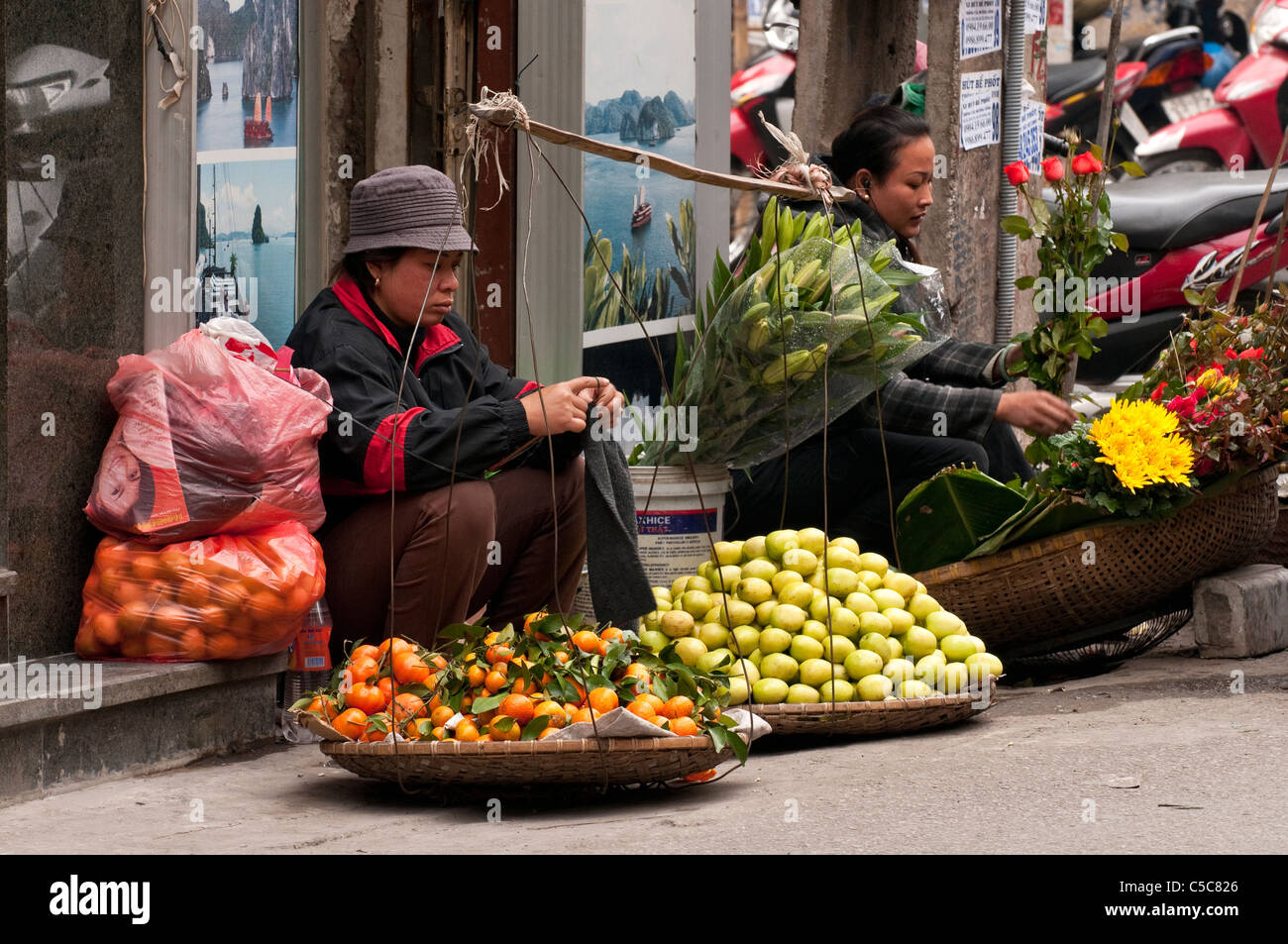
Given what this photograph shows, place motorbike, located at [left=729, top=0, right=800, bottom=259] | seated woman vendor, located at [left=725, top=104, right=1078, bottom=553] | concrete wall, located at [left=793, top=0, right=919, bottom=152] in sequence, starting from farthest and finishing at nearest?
motorbike, located at [left=729, top=0, right=800, bottom=259]
concrete wall, located at [left=793, top=0, right=919, bottom=152]
seated woman vendor, located at [left=725, top=104, right=1078, bottom=553]

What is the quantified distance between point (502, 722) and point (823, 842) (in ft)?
2.13

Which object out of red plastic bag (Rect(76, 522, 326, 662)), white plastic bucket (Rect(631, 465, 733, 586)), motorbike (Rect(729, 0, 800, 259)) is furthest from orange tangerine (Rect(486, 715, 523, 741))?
motorbike (Rect(729, 0, 800, 259))

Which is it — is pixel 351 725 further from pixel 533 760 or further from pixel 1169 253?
pixel 1169 253

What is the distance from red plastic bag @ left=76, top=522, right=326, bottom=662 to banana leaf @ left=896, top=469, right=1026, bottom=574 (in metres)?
1.80

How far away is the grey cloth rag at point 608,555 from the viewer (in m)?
3.62

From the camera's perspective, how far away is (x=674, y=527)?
4.20 meters

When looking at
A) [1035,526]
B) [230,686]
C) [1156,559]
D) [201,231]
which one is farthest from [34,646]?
[1156,559]

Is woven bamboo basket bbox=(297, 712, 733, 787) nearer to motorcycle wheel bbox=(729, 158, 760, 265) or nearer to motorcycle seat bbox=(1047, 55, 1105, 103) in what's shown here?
motorcycle wheel bbox=(729, 158, 760, 265)

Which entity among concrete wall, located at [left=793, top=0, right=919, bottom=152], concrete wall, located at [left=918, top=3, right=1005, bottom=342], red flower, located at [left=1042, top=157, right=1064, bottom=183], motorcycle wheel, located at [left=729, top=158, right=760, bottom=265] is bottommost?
red flower, located at [left=1042, top=157, right=1064, bottom=183]

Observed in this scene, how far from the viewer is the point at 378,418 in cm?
367

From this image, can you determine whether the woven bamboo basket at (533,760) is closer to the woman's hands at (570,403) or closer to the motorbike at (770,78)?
the woman's hands at (570,403)

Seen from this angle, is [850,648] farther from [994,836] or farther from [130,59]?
[130,59]

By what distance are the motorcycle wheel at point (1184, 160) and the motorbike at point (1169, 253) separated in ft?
13.0

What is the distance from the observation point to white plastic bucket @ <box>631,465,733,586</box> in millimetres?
4176
